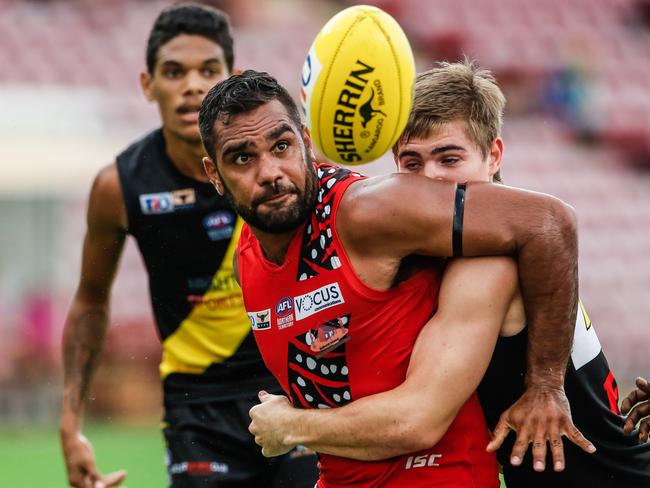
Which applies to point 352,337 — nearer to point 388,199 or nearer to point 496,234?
point 388,199

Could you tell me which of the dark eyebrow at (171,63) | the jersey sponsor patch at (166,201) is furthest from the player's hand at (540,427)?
the dark eyebrow at (171,63)

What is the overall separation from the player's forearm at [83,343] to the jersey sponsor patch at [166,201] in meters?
0.65

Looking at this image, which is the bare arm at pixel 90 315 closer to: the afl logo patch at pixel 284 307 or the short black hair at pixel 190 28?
the short black hair at pixel 190 28

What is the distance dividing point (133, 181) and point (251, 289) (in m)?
1.71

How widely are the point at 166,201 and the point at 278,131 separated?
1913mm

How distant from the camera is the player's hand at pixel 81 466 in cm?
582

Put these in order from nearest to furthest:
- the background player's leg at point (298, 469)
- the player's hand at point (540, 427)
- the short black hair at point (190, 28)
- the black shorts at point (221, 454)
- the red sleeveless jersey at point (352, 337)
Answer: the player's hand at point (540, 427), the red sleeveless jersey at point (352, 337), the background player's leg at point (298, 469), the black shorts at point (221, 454), the short black hair at point (190, 28)

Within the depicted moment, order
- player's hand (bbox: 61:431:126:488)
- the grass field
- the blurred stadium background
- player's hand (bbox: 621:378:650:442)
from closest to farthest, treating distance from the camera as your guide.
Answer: player's hand (bbox: 621:378:650:442) → player's hand (bbox: 61:431:126:488) → the grass field → the blurred stadium background

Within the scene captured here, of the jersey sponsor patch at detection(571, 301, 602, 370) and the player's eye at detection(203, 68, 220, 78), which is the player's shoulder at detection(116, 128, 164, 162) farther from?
the jersey sponsor patch at detection(571, 301, 602, 370)

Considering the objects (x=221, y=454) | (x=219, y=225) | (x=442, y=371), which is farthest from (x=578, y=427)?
(x=219, y=225)

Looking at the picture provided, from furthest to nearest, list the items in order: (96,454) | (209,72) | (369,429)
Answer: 1. (96,454)
2. (209,72)
3. (369,429)

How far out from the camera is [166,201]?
5973 mm

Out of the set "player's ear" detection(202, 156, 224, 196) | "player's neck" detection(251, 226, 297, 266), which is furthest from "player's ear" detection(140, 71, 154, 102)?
"player's neck" detection(251, 226, 297, 266)

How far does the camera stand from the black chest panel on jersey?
4.16m
